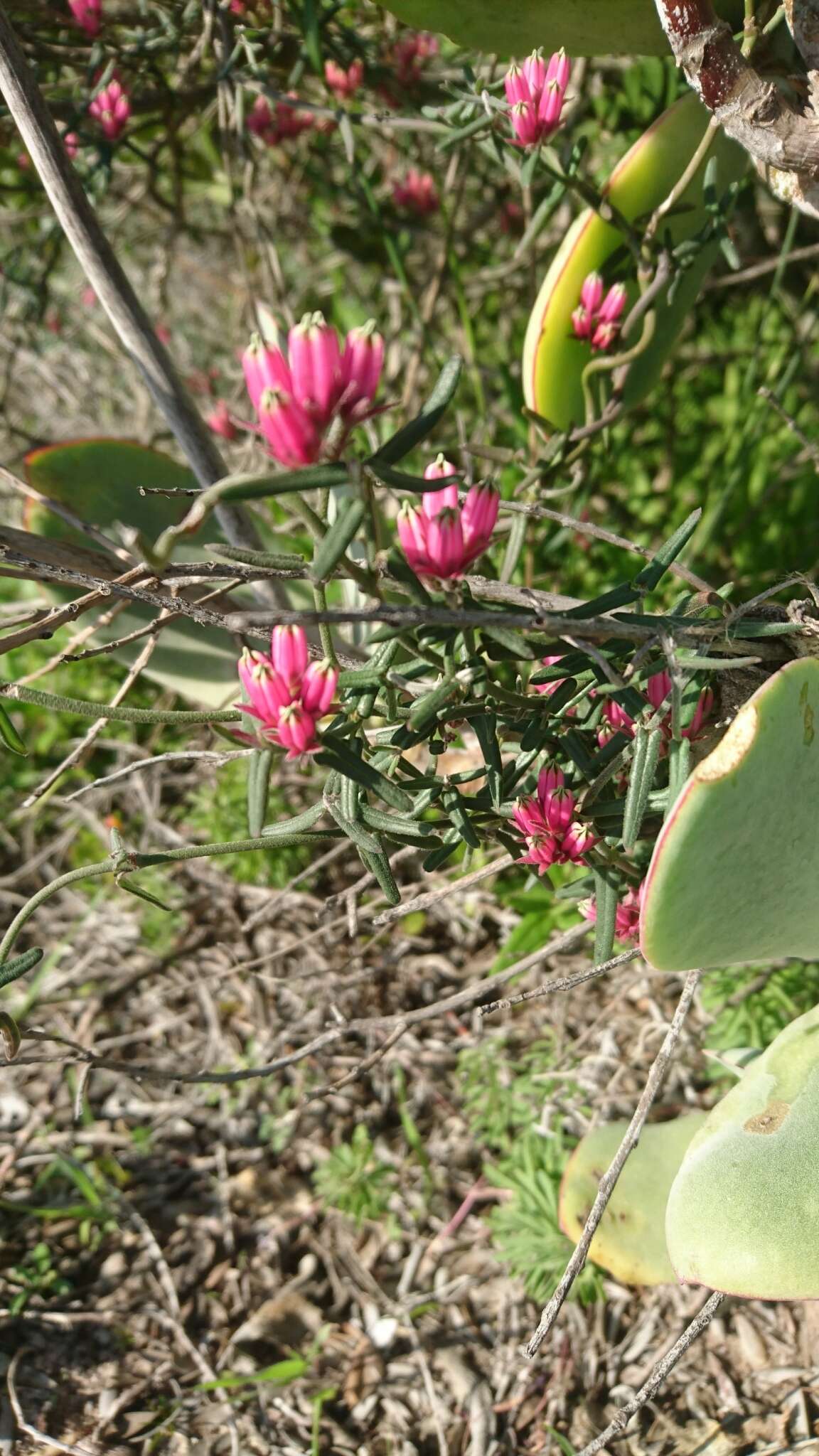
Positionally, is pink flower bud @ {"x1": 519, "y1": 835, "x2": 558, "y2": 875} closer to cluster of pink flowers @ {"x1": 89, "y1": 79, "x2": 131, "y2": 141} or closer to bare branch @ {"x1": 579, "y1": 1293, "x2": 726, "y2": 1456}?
bare branch @ {"x1": 579, "y1": 1293, "x2": 726, "y2": 1456}

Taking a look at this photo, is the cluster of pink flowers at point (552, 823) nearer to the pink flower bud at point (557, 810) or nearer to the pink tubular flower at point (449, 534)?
the pink flower bud at point (557, 810)

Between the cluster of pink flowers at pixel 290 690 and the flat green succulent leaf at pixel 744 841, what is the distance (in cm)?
24

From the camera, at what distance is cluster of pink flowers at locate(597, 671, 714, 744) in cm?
85

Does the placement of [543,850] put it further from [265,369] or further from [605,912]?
[265,369]

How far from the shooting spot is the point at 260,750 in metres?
0.73

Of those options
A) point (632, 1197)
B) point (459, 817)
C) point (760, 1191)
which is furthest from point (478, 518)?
point (632, 1197)

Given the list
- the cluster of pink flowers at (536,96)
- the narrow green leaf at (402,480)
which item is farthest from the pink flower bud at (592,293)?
the narrow green leaf at (402,480)

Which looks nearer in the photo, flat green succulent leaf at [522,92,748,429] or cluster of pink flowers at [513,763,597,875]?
cluster of pink flowers at [513,763,597,875]

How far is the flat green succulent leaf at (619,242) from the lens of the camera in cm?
119

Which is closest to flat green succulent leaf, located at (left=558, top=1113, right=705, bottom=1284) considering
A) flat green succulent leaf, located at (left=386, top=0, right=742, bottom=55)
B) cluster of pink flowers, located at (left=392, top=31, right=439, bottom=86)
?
flat green succulent leaf, located at (left=386, top=0, right=742, bottom=55)

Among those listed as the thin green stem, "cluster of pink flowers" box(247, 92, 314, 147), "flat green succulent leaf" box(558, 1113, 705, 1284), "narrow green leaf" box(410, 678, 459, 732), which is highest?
"cluster of pink flowers" box(247, 92, 314, 147)

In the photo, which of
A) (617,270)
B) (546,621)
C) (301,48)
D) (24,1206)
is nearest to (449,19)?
(617,270)

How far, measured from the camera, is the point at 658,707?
86 cm

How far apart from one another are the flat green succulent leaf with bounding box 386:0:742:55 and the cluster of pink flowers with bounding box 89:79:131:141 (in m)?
0.59
